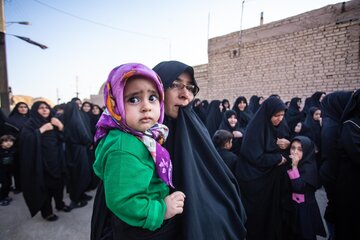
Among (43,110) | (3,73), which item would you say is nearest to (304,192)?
(43,110)

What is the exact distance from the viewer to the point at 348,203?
235 centimetres

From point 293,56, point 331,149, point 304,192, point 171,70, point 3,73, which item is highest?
point 293,56

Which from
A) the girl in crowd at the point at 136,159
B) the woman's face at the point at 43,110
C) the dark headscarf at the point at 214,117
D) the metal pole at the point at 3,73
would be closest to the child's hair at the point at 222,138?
the girl in crowd at the point at 136,159

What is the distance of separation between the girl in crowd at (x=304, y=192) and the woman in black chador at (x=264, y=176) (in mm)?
117

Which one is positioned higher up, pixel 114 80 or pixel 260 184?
pixel 114 80

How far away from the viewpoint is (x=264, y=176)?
A: 2545 millimetres

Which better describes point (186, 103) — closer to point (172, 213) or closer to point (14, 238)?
point (172, 213)

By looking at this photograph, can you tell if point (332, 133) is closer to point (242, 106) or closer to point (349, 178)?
point (349, 178)

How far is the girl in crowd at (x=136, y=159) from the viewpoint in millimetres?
810

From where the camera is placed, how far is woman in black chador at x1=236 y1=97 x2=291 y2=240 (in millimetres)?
2455

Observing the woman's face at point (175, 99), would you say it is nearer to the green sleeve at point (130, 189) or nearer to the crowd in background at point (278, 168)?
the green sleeve at point (130, 189)

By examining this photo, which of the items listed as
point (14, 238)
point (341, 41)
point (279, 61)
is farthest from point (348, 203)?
point (279, 61)

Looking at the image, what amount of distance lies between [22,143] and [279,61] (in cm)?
848

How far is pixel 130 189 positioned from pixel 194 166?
392 millimetres
